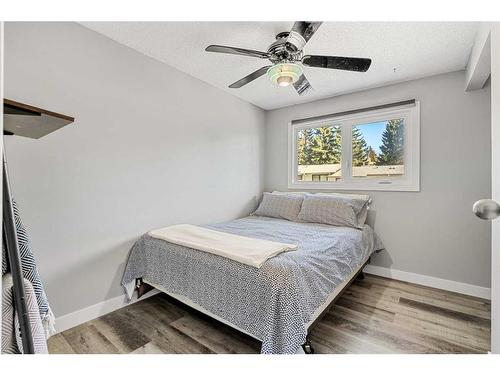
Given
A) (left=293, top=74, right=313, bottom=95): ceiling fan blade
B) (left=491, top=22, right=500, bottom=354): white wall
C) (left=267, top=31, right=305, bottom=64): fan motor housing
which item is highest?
(left=267, top=31, right=305, bottom=64): fan motor housing

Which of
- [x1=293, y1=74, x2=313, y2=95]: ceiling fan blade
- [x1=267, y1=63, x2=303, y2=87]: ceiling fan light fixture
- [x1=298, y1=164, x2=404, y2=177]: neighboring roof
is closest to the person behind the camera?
[x1=267, y1=63, x2=303, y2=87]: ceiling fan light fixture

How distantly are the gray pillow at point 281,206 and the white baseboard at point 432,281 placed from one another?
1.14 m

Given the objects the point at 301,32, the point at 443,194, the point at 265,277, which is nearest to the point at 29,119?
the point at 265,277

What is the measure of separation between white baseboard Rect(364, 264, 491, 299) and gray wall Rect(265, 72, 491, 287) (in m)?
0.04

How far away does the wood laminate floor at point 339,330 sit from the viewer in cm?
157

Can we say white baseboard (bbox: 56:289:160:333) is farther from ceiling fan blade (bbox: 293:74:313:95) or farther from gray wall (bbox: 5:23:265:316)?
ceiling fan blade (bbox: 293:74:313:95)

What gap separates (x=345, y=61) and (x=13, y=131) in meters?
1.82

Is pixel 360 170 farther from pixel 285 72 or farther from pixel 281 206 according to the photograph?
pixel 285 72

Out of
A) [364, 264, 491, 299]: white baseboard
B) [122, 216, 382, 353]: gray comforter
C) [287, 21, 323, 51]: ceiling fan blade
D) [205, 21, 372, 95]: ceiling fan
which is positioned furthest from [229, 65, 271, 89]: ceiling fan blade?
[364, 264, 491, 299]: white baseboard

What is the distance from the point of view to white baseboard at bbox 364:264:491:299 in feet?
7.48

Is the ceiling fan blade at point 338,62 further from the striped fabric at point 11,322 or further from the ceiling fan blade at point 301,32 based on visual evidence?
the striped fabric at point 11,322

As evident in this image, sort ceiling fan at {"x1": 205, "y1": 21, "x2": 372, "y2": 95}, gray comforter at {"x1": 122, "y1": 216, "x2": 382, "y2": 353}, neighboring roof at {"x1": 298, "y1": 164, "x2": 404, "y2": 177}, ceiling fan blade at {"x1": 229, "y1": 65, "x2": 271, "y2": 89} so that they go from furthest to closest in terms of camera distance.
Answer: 1. neighboring roof at {"x1": 298, "y1": 164, "x2": 404, "y2": 177}
2. ceiling fan blade at {"x1": 229, "y1": 65, "x2": 271, "y2": 89}
3. ceiling fan at {"x1": 205, "y1": 21, "x2": 372, "y2": 95}
4. gray comforter at {"x1": 122, "y1": 216, "x2": 382, "y2": 353}

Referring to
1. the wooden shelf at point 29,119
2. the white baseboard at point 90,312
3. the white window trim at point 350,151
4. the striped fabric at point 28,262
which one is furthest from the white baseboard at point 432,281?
the wooden shelf at point 29,119

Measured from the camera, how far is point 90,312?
1.88m
